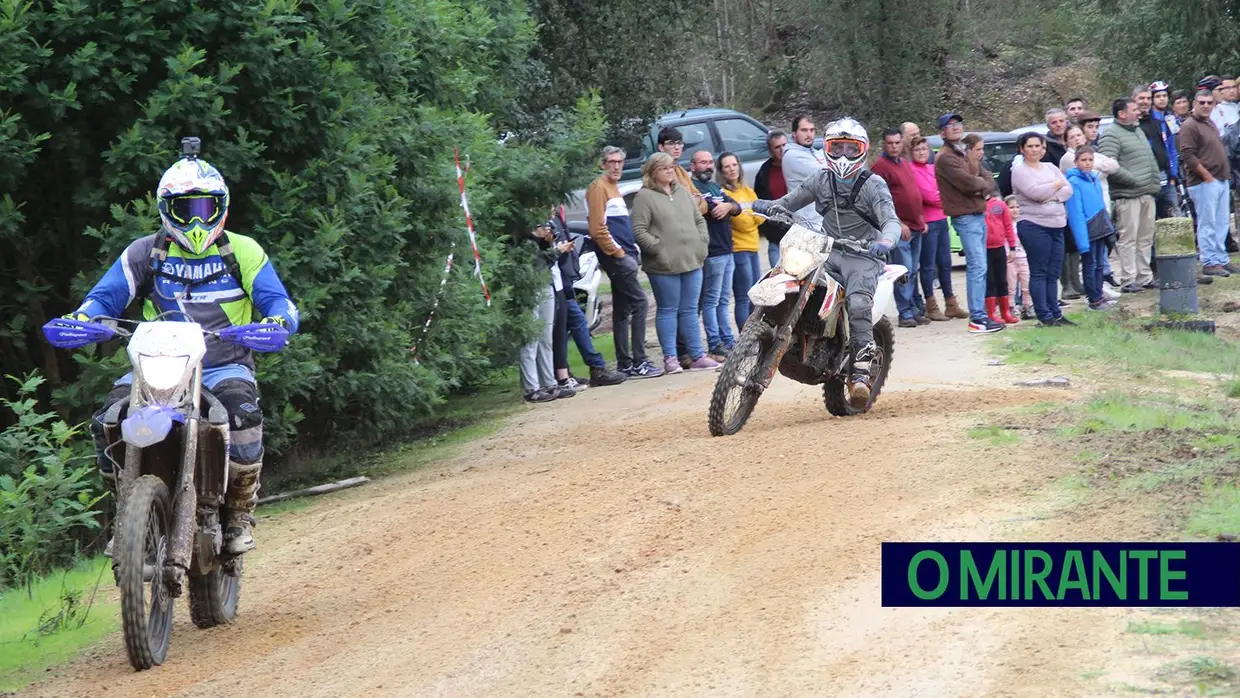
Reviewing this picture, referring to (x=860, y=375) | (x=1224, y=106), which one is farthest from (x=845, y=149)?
(x=1224, y=106)

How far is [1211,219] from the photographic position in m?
19.3

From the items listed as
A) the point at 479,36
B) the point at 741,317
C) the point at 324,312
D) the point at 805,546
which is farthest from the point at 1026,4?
the point at 805,546

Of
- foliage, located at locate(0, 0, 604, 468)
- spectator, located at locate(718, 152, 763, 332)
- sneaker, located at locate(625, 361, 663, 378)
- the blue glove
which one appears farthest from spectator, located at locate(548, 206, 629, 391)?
the blue glove

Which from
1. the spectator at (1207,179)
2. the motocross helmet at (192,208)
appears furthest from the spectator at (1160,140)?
the motocross helmet at (192,208)

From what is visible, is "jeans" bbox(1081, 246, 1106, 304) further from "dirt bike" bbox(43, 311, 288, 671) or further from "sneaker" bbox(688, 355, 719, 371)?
"dirt bike" bbox(43, 311, 288, 671)

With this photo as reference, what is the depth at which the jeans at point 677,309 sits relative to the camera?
1488 centimetres

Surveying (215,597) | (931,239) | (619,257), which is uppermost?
(619,257)

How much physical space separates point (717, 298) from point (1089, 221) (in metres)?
4.55

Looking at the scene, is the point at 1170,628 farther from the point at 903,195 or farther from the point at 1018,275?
the point at 1018,275

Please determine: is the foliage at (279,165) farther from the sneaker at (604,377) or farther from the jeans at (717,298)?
the jeans at (717,298)

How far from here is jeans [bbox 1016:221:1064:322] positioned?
15867mm

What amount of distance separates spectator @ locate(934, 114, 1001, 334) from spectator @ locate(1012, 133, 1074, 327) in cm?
39

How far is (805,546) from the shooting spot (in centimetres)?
732

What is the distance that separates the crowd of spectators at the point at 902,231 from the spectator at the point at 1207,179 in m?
0.75
